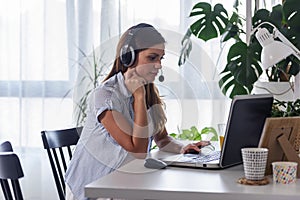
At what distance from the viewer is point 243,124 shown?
1.80m

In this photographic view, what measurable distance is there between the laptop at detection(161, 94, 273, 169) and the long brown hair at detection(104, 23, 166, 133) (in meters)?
0.28

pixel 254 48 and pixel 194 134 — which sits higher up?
pixel 254 48

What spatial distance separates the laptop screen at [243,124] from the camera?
1.75 meters

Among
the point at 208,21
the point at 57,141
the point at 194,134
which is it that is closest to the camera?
the point at 57,141

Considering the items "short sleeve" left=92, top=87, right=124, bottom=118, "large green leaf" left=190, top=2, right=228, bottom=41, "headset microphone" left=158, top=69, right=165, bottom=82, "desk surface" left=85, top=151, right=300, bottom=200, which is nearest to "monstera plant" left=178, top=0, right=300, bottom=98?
"large green leaf" left=190, top=2, right=228, bottom=41

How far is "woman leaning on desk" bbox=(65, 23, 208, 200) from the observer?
2068 millimetres

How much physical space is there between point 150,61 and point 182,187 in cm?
62

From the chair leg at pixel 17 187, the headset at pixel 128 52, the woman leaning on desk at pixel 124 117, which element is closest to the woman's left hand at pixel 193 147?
the woman leaning on desk at pixel 124 117

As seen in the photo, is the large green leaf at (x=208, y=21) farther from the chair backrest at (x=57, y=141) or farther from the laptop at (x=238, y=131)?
the laptop at (x=238, y=131)

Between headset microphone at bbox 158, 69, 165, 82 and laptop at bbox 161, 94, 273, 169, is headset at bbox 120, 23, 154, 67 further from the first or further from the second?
laptop at bbox 161, 94, 273, 169

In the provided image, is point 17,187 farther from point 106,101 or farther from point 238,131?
point 238,131

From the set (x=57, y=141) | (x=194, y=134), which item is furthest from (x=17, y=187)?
(x=194, y=134)

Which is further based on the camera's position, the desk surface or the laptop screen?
the laptop screen

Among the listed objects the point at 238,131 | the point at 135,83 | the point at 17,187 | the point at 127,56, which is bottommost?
the point at 17,187
